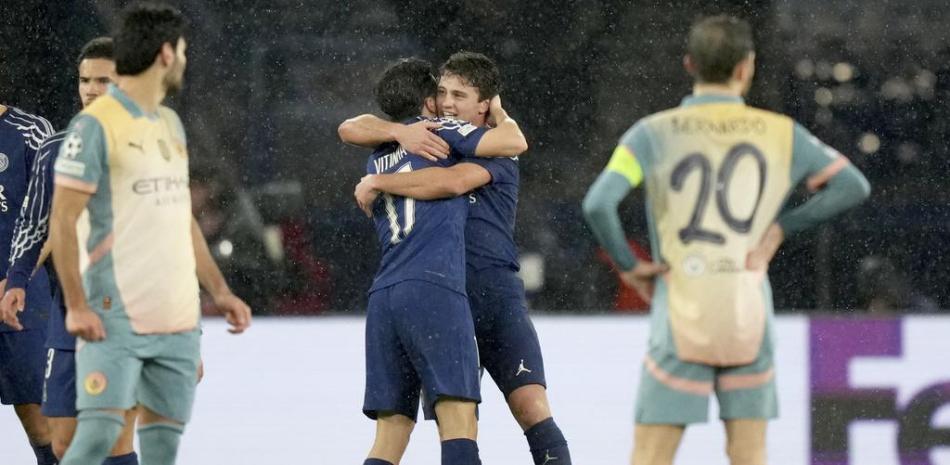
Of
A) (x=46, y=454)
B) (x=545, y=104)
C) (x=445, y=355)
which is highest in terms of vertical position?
(x=545, y=104)

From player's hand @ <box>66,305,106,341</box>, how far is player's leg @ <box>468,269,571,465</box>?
1388 mm

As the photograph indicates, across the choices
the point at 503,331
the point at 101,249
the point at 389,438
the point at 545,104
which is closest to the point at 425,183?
the point at 503,331

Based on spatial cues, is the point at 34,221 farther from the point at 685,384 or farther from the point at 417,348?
the point at 685,384

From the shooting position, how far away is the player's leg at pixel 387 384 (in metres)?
4.48

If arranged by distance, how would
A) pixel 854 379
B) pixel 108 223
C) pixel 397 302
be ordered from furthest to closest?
pixel 854 379
pixel 397 302
pixel 108 223

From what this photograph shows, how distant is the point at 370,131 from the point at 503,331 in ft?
2.24

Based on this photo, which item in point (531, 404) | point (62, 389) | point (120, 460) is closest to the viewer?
point (120, 460)

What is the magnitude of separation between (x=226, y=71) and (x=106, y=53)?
242 centimetres

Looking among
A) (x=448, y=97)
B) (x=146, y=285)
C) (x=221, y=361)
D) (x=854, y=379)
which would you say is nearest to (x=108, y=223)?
(x=146, y=285)

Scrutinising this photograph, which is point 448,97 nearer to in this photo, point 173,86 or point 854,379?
point 173,86

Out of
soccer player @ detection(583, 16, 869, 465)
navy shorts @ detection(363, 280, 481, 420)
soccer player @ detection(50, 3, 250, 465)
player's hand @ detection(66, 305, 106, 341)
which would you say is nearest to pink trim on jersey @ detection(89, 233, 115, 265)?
soccer player @ detection(50, 3, 250, 465)

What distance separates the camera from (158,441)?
3.84 meters

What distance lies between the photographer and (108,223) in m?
3.73

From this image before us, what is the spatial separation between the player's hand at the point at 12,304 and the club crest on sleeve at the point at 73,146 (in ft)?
3.54
